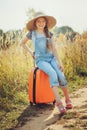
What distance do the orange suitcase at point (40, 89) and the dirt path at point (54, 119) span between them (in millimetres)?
141

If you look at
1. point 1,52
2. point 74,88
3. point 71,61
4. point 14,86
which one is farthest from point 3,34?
point 71,61

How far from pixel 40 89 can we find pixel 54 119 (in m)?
0.84

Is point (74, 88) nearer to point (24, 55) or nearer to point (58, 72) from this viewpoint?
point (24, 55)

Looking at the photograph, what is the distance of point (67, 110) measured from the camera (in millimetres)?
5691

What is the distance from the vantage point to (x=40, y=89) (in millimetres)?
5957

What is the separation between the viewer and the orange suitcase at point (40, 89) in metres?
5.96

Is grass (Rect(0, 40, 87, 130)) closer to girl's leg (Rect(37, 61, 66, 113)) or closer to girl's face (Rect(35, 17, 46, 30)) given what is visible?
girl's leg (Rect(37, 61, 66, 113))

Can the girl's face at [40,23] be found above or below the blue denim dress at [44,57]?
above

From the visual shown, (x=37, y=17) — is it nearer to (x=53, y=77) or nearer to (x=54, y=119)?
(x=53, y=77)

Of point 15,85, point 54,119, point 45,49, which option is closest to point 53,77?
point 45,49

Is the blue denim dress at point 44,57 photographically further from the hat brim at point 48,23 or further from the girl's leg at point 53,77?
the hat brim at point 48,23

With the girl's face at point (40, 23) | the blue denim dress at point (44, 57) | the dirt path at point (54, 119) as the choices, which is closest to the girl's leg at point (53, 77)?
the blue denim dress at point (44, 57)

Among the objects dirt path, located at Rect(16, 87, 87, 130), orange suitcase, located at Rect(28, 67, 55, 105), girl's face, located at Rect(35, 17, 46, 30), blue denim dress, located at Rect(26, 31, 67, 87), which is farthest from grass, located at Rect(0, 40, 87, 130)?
girl's face, located at Rect(35, 17, 46, 30)

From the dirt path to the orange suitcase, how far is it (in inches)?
5.5
